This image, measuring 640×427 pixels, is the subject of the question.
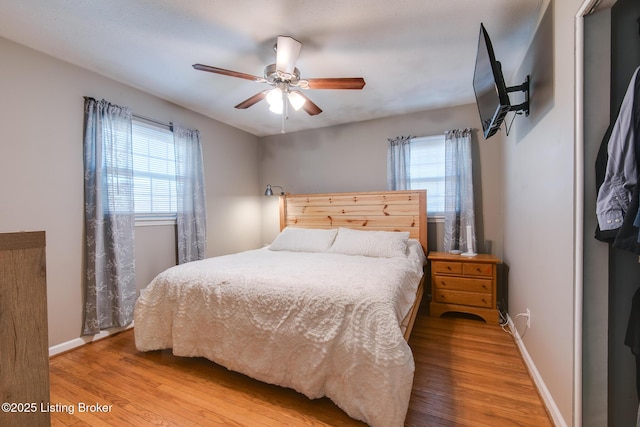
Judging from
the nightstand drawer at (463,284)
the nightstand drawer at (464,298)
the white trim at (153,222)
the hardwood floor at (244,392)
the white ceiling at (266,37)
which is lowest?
the hardwood floor at (244,392)

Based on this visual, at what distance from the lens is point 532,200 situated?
188 centimetres

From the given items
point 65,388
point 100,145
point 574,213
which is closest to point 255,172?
point 100,145

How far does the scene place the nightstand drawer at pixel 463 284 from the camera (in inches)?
108

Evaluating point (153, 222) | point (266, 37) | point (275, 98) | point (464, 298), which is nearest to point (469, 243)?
point (464, 298)

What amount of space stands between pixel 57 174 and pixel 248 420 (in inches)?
93.1

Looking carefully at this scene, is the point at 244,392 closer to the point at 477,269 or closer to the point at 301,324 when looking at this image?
the point at 301,324

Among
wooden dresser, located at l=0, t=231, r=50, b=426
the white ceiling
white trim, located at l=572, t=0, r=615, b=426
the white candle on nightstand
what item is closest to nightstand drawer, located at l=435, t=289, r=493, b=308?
the white candle on nightstand

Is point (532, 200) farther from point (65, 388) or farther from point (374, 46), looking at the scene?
point (65, 388)

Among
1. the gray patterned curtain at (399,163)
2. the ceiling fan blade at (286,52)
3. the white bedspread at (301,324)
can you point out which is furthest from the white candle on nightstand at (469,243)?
the ceiling fan blade at (286,52)

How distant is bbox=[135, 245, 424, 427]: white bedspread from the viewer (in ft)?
4.61

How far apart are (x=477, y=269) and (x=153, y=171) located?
354 centimetres

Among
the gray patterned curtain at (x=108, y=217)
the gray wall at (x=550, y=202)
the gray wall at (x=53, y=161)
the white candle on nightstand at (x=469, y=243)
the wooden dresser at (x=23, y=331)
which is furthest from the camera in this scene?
the white candle on nightstand at (x=469, y=243)

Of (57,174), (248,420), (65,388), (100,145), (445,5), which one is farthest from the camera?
(100,145)

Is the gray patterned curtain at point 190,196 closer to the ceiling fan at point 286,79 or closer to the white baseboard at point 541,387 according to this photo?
the ceiling fan at point 286,79
